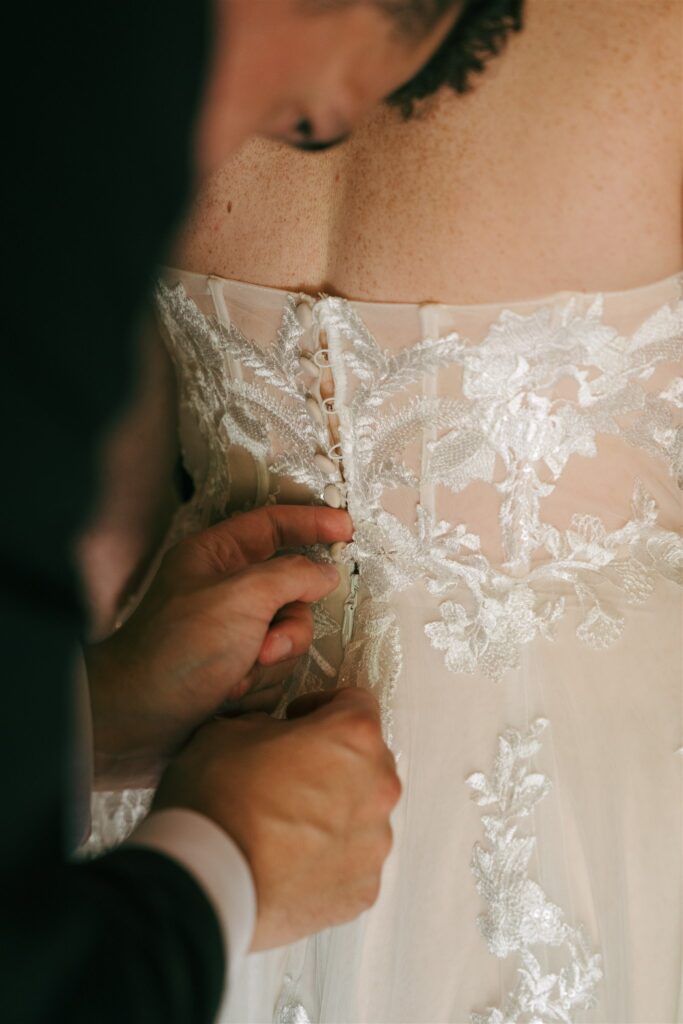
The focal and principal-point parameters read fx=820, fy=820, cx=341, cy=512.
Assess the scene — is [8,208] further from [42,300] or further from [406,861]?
[406,861]

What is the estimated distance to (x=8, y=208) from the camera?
0.83 ft

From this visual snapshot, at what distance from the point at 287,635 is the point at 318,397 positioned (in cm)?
22

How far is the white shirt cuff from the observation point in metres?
0.49

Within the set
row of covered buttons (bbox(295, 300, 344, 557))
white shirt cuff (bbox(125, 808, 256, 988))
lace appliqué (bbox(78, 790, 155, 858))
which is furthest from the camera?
lace appliqué (bbox(78, 790, 155, 858))

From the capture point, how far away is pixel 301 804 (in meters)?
0.61

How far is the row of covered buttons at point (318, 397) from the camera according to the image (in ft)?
2.33

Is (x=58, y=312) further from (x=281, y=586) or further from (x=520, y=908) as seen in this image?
(x=520, y=908)

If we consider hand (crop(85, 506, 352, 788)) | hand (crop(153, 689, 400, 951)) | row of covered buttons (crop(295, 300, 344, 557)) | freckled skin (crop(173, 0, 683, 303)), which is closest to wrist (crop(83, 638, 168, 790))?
hand (crop(85, 506, 352, 788))

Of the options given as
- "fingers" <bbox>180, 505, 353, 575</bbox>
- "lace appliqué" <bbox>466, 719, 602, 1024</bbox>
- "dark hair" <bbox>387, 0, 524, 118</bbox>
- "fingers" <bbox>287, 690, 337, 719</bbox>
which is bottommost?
"lace appliqué" <bbox>466, 719, 602, 1024</bbox>

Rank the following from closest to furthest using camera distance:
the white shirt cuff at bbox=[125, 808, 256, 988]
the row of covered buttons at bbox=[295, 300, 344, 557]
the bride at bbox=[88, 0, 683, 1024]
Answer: the white shirt cuff at bbox=[125, 808, 256, 988], the bride at bbox=[88, 0, 683, 1024], the row of covered buttons at bbox=[295, 300, 344, 557]

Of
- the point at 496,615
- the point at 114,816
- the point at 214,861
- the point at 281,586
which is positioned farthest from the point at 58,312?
the point at 114,816

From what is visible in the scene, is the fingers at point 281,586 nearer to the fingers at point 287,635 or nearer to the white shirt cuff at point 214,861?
the fingers at point 287,635

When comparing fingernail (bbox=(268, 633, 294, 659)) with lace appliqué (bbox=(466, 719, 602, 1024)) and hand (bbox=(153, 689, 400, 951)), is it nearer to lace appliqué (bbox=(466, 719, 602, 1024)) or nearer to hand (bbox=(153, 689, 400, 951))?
hand (bbox=(153, 689, 400, 951))

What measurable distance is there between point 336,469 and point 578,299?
0.88 ft
